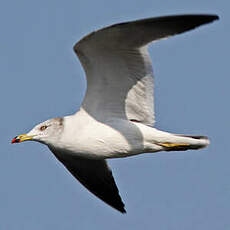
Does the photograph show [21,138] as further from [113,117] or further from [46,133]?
[113,117]

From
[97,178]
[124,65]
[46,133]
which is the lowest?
[97,178]

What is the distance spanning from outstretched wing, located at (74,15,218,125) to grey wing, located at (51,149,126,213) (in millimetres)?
2057

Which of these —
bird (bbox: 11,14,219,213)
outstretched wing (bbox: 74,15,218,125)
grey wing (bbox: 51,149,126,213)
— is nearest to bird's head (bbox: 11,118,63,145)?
bird (bbox: 11,14,219,213)

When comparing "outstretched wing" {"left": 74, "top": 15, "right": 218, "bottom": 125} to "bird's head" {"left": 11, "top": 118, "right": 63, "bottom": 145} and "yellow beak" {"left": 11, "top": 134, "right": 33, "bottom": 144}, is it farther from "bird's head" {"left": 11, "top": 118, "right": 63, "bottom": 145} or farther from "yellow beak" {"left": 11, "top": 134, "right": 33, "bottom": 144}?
"yellow beak" {"left": 11, "top": 134, "right": 33, "bottom": 144}

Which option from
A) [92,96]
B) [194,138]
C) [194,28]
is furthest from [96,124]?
[194,28]

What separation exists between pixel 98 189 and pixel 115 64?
11.7 ft

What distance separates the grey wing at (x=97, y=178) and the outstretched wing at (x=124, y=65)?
206cm

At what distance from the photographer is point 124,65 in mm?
12539

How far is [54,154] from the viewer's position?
47.8 feet

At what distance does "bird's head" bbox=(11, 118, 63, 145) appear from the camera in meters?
13.0

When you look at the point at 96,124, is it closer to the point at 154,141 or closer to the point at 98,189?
the point at 154,141

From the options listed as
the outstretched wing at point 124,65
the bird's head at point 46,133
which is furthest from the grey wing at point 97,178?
the outstretched wing at point 124,65

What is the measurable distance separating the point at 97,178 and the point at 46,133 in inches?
91.9

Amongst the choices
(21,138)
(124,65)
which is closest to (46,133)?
(21,138)
